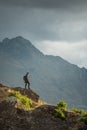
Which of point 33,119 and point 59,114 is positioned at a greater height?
point 59,114

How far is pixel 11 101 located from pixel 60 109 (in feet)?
16.0

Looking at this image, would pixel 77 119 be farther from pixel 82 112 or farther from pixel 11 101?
pixel 11 101

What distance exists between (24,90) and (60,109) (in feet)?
133

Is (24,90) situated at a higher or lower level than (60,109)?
higher

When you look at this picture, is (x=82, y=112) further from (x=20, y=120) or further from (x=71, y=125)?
(x=20, y=120)

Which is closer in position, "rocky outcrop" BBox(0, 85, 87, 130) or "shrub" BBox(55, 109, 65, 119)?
"rocky outcrop" BBox(0, 85, 87, 130)

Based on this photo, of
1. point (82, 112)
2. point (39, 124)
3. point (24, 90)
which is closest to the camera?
point (39, 124)

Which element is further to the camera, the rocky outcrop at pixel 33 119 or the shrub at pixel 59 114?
the shrub at pixel 59 114

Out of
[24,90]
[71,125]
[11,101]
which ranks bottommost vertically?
[71,125]

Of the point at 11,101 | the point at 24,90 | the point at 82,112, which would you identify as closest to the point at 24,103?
the point at 11,101

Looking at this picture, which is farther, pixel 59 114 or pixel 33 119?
pixel 59 114

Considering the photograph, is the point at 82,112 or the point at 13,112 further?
the point at 82,112

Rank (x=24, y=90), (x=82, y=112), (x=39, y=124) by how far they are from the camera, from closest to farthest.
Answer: (x=39, y=124), (x=82, y=112), (x=24, y=90)

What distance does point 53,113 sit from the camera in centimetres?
3822
